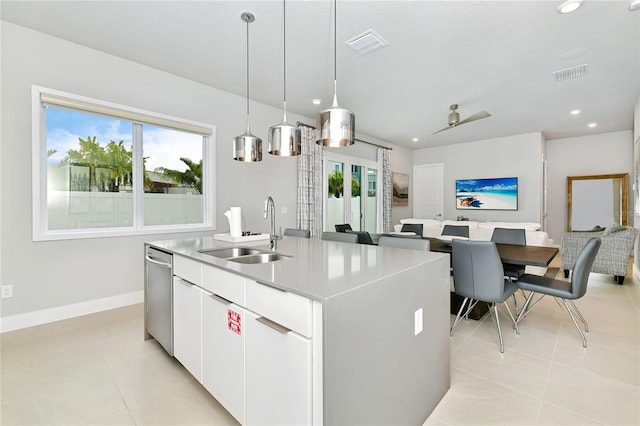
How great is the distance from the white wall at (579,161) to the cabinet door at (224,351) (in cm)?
874

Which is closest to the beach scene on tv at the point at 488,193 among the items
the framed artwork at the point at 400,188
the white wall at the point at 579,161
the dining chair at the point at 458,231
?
the framed artwork at the point at 400,188

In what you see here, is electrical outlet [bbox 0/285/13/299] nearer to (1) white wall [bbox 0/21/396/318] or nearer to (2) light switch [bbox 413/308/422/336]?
(1) white wall [bbox 0/21/396/318]

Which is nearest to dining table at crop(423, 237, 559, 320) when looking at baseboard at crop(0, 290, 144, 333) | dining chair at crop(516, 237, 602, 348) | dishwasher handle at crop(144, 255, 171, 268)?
dining chair at crop(516, 237, 602, 348)

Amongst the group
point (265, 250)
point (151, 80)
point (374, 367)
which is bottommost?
point (374, 367)

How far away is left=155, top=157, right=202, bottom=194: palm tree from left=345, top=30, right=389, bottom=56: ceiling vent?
2.50 meters

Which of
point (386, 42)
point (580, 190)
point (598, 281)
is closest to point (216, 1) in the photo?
point (386, 42)

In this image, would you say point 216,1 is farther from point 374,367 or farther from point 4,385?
point 4,385

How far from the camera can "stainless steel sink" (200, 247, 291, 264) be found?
2.05 meters

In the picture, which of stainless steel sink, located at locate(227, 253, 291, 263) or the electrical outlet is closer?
stainless steel sink, located at locate(227, 253, 291, 263)

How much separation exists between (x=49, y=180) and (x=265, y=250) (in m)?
2.51

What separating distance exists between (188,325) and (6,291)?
217 cm

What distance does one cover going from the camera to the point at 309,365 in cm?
108

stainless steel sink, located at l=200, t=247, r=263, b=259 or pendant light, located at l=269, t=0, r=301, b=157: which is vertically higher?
pendant light, located at l=269, t=0, r=301, b=157

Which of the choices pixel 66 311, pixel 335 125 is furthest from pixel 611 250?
→ pixel 66 311
